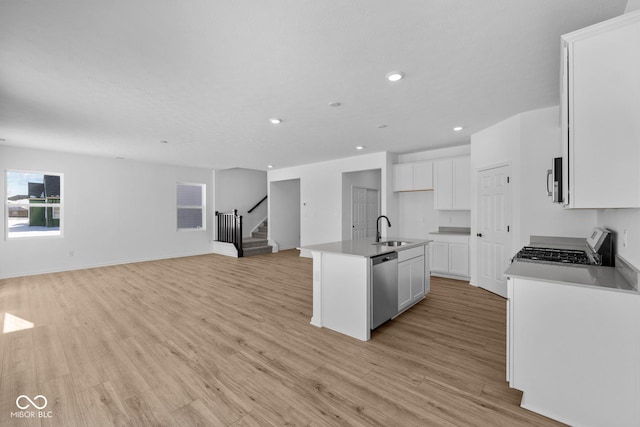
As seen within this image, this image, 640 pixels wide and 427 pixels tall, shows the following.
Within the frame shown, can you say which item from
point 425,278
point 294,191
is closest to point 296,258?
point 294,191

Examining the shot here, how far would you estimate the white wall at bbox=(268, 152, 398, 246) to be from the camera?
626cm

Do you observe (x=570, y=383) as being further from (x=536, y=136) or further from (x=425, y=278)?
(x=536, y=136)

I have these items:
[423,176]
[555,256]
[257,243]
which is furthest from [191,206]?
[555,256]

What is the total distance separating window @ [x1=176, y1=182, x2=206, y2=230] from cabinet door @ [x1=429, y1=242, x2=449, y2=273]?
6.69 metres

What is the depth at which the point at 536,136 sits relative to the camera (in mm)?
3752

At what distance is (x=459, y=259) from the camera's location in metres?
5.21

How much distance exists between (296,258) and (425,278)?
13.8ft

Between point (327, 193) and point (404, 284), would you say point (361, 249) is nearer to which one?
point (404, 284)

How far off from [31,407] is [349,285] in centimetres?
259

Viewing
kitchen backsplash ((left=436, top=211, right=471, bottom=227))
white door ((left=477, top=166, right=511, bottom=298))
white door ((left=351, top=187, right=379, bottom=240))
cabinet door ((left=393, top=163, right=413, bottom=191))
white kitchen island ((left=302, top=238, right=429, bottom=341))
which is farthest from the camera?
white door ((left=351, top=187, right=379, bottom=240))

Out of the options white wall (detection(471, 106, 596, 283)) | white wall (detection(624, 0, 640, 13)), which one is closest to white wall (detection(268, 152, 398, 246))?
white wall (detection(471, 106, 596, 283))

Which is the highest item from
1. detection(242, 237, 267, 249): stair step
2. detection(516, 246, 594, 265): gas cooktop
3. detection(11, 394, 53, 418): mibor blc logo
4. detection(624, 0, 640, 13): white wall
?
detection(624, 0, 640, 13): white wall

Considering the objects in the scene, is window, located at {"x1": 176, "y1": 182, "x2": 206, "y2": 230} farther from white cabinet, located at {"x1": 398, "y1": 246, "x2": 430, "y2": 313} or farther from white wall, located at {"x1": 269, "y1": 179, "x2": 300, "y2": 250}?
white cabinet, located at {"x1": 398, "y1": 246, "x2": 430, "y2": 313}

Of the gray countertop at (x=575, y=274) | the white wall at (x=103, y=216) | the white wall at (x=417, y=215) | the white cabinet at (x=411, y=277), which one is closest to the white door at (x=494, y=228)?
the white cabinet at (x=411, y=277)
